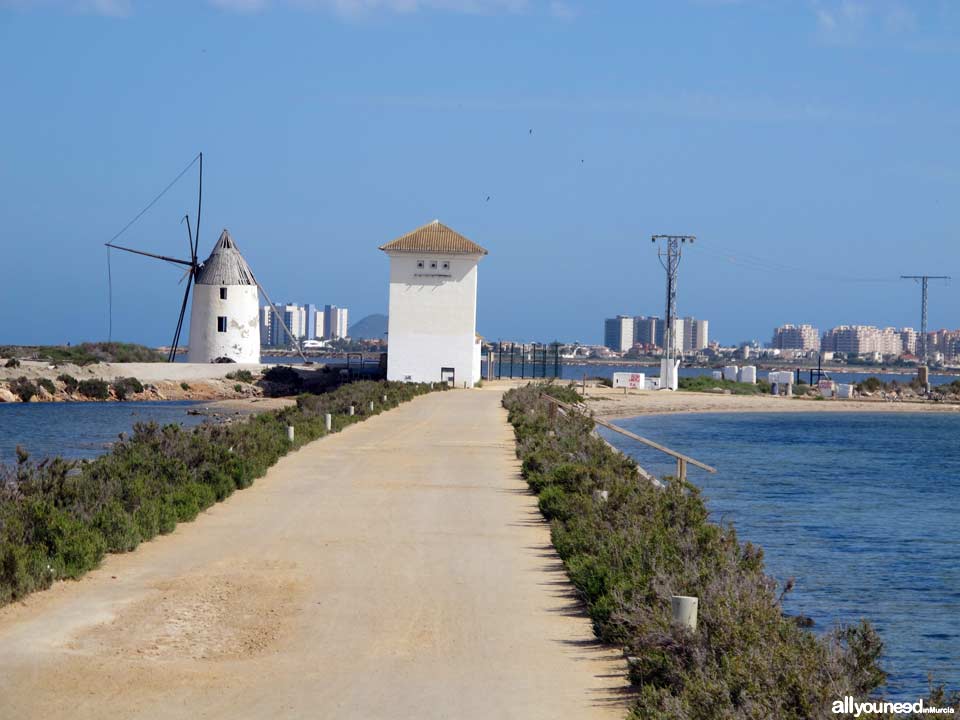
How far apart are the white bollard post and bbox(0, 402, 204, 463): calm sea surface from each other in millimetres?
16030

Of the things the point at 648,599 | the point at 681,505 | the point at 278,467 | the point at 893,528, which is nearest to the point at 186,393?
the point at 278,467

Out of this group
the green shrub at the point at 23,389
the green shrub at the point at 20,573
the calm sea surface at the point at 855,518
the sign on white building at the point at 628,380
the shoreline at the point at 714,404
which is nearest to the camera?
the green shrub at the point at 20,573

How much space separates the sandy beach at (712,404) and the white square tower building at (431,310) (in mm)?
6453

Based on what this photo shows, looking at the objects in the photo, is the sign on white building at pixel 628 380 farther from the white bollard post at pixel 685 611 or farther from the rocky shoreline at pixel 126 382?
the white bollard post at pixel 685 611

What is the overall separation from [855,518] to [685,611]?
14.2 metres

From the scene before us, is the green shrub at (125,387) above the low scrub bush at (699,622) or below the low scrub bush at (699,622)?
below

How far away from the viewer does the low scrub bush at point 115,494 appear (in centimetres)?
992

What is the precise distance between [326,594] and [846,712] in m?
5.22

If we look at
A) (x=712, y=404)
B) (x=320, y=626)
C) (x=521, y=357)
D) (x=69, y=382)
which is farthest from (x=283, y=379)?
(x=320, y=626)

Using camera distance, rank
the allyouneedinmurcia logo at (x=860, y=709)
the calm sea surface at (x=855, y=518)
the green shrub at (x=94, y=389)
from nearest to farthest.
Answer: the allyouneedinmurcia logo at (x=860, y=709) → the calm sea surface at (x=855, y=518) → the green shrub at (x=94, y=389)

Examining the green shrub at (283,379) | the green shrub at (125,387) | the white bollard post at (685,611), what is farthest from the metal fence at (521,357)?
the white bollard post at (685,611)

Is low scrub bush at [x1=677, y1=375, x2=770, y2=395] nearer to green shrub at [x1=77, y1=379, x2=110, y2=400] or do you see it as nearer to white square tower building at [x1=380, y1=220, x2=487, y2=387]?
white square tower building at [x1=380, y1=220, x2=487, y2=387]

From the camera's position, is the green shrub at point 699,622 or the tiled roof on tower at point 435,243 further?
the tiled roof on tower at point 435,243

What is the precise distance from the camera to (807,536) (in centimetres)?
1764
